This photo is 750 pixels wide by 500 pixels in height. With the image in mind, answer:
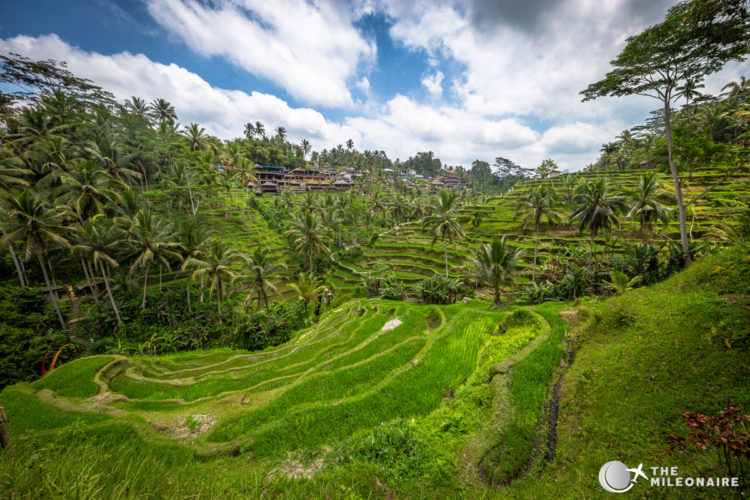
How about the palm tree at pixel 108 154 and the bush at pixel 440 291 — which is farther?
the palm tree at pixel 108 154

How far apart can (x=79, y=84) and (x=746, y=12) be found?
5246 cm

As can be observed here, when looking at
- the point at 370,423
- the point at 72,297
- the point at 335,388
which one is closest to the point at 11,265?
the point at 72,297

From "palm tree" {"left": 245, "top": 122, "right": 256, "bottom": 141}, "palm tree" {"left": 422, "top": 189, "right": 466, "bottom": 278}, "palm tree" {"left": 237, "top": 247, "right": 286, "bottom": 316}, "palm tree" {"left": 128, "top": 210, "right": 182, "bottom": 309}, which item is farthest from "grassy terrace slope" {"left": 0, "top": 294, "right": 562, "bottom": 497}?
"palm tree" {"left": 245, "top": 122, "right": 256, "bottom": 141}

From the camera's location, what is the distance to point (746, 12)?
6844 mm

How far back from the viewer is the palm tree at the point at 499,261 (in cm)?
1673

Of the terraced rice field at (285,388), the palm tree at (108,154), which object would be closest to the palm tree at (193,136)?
the palm tree at (108,154)

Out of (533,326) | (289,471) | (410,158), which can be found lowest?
(289,471)

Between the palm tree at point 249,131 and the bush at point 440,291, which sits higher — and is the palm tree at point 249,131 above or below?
above

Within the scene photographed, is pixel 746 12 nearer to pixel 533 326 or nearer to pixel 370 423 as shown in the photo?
pixel 533 326

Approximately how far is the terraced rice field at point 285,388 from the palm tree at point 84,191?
19302mm

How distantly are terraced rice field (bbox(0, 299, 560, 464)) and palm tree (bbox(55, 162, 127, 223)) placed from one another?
63.3 ft

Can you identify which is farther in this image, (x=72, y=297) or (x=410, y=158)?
(x=410, y=158)

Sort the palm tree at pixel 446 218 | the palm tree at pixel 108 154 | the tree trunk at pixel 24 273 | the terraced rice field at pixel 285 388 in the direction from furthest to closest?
the palm tree at pixel 108 154 → the palm tree at pixel 446 218 → the tree trunk at pixel 24 273 → the terraced rice field at pixel 285 388

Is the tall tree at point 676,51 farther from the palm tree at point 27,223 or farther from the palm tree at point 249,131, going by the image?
the palm tree at point 249,131
